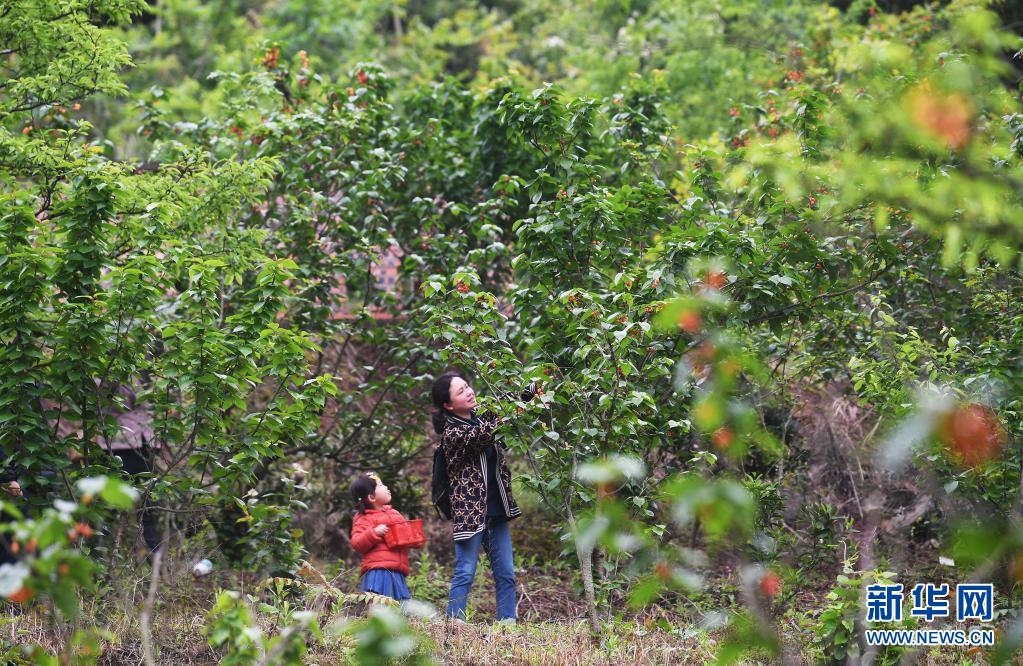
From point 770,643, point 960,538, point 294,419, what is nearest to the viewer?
point 960,538

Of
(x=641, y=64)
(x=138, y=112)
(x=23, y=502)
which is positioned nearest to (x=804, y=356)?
(x=23, y=502)

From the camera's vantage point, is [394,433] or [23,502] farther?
[394,433]

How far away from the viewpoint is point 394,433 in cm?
750

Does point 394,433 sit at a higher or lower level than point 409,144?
lower

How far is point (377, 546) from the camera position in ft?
18.9

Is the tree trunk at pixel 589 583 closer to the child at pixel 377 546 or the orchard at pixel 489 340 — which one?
the orchard at pixel 489 340

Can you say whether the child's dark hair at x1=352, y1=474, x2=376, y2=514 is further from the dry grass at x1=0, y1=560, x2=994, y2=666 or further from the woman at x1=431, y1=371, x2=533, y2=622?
the dry grass at x1=0, y1=560, x2=994, y2=666

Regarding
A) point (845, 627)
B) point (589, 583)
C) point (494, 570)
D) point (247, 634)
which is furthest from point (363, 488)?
point (247, 634)

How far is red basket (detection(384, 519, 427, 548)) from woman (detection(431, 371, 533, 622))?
0.80ft

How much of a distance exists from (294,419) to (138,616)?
1296 millimetres

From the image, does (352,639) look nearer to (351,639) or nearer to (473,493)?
(351,639)

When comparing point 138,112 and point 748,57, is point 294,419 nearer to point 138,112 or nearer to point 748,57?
point 138,112

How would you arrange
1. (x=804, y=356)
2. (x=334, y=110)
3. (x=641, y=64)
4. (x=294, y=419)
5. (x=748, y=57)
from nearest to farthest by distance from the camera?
(x=294, y=419) → (x=804, y=356) → (x=334, y=110) → (x=748, y=57) → (x=641, y=64)

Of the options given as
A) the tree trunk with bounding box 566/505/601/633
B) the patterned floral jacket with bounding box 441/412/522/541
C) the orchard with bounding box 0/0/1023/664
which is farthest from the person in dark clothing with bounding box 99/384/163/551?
the tree trunk with bounding box 566/505/601/633
